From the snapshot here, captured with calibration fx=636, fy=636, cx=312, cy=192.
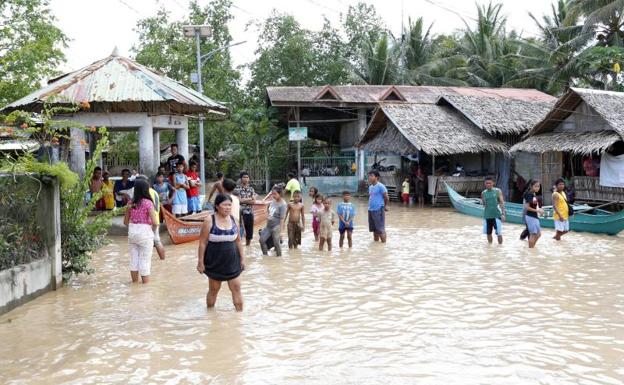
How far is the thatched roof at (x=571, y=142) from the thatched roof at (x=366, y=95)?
647 cm

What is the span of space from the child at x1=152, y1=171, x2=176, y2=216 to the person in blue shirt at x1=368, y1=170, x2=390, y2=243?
434 centimetres

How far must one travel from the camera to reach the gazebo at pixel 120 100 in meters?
13.7

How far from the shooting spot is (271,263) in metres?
10.9

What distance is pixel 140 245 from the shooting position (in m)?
8.69

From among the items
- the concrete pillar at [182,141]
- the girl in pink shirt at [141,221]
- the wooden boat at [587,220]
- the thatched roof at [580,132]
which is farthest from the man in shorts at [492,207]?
the concrete pillar at [182,141]

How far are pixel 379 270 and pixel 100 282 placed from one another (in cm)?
423

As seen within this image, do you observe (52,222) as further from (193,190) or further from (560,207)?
(560,207)

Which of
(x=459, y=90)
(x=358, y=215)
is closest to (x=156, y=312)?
(x=358, y=215)

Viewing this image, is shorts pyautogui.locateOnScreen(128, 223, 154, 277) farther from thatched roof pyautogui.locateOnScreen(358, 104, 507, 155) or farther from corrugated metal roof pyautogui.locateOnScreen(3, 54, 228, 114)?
thatched roof pyautogui.locateOnScreen(358, 104, 507, 155)

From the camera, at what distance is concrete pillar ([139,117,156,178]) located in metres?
14.9

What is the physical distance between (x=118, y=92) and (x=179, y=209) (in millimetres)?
2869

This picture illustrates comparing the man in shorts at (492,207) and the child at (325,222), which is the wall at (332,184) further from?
the child at (325,222)

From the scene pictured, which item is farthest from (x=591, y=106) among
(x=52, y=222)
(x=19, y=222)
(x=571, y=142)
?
(x=19, y=222)

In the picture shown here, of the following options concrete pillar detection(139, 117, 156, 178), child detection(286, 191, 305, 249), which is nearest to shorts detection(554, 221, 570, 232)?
child detection(286, 191, 305, 249)
